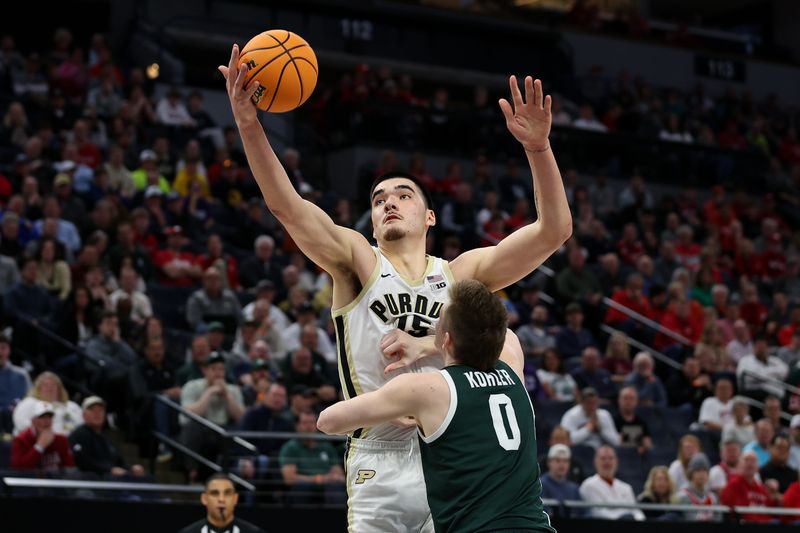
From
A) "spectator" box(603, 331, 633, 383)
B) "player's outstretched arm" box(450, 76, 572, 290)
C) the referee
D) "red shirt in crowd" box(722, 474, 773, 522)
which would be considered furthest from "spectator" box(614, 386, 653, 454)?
"player's outstretched arm" box(450, 76, 572, 290)

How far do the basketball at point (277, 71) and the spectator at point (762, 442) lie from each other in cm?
994

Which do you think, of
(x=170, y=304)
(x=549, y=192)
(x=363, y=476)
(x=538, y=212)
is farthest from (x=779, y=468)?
(x=363, y=476)

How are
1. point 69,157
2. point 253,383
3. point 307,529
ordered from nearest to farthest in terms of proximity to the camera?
point 307,529 < point 253,383 < point 69,157

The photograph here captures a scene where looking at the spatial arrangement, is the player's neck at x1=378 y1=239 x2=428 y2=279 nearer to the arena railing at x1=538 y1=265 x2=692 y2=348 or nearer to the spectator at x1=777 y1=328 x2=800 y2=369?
the arena railing at x1=538 y1=265 x2=692 y2=348

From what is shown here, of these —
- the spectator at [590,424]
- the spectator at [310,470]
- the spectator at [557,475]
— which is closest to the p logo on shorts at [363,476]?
the spectator at [310,470]

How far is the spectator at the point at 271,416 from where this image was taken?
12.6 metres

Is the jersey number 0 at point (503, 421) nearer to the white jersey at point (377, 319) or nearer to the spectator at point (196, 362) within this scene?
the white jersey at point (377, 319)

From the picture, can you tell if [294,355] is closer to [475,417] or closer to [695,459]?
[695,459]

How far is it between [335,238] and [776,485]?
31.5 feet

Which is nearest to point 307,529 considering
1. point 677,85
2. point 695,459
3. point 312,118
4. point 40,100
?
point 695,459

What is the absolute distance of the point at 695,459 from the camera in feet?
44.0

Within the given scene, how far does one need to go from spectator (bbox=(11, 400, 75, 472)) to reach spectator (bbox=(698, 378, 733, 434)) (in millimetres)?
7662

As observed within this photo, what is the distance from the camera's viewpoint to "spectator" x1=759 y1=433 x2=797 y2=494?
1391cm

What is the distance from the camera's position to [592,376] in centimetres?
1555
